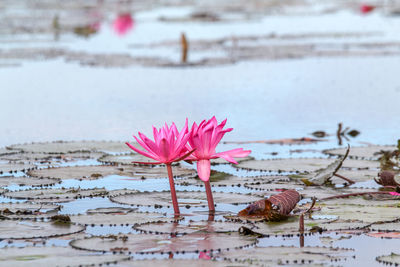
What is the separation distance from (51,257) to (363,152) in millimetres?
2536

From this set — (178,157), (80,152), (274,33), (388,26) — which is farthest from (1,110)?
(388,26)

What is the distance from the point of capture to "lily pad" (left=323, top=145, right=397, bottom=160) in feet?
15.8

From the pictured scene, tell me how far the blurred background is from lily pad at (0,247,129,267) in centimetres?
278

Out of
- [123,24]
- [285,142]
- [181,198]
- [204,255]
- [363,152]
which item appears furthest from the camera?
[123,24]

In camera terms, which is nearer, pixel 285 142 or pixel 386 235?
pixel 386 235

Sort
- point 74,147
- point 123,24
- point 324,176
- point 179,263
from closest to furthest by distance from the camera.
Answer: point 179,263 < point 324,176 < point 74,147 < point 123,24

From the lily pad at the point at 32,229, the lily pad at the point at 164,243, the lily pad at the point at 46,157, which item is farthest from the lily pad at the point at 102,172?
the lily pad at the point at 164,243

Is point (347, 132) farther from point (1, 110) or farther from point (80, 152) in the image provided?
point (1, 110)

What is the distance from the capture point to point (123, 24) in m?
15.7

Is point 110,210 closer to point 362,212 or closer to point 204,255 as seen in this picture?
Result: point 204,255

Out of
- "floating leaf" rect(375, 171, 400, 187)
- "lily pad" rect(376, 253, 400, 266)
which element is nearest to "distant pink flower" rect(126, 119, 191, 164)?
"lily pad" rect(376, 253, 400, 266)

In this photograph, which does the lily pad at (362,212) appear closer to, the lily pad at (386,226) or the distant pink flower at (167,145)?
the lily pad at (386,226)

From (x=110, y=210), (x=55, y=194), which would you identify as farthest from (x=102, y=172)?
(x=110, y=210)

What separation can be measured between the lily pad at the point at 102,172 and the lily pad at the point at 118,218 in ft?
2.85
